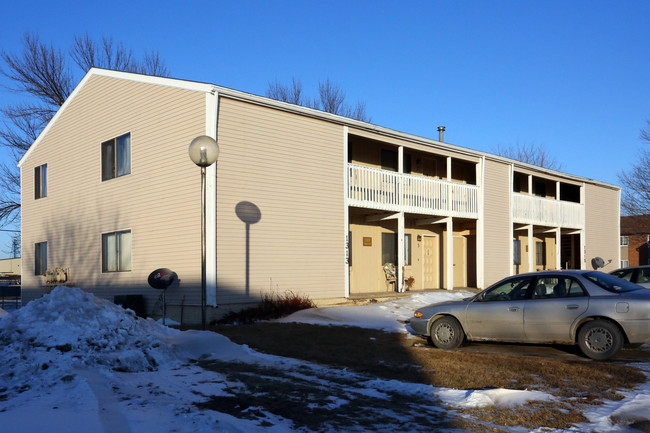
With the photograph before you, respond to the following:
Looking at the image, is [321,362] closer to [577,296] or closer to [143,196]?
[577,296]

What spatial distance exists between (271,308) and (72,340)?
26.4ft

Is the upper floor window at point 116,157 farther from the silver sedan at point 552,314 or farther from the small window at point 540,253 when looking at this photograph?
the small window at point 540,253

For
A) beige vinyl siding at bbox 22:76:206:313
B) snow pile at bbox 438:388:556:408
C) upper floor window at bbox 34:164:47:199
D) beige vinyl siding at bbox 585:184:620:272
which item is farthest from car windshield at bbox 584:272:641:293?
beige vinyl siding at bbox 585:184:620:272

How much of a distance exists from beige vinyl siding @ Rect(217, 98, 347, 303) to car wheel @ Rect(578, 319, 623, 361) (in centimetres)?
838

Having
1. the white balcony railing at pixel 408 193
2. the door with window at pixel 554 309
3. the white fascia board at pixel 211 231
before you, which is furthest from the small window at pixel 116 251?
the door with window at pixel 554 309

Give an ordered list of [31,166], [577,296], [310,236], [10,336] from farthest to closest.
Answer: [31,166], [310,236], [577,296], [10,336]

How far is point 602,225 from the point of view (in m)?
31.5

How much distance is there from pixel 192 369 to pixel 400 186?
42.8ft

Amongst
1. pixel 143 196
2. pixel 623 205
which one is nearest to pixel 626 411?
pixel 143 196

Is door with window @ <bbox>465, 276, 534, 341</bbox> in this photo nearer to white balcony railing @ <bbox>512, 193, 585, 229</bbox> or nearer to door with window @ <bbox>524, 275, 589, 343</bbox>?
door with window @ <bbox>524, 275, 589, 343</bbox>

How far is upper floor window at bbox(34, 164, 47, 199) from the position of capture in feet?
72.9

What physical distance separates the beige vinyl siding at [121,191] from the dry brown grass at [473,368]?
471cm

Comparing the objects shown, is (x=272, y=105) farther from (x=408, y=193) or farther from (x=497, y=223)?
(x=497, y=223)

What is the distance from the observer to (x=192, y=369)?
26.1ft
